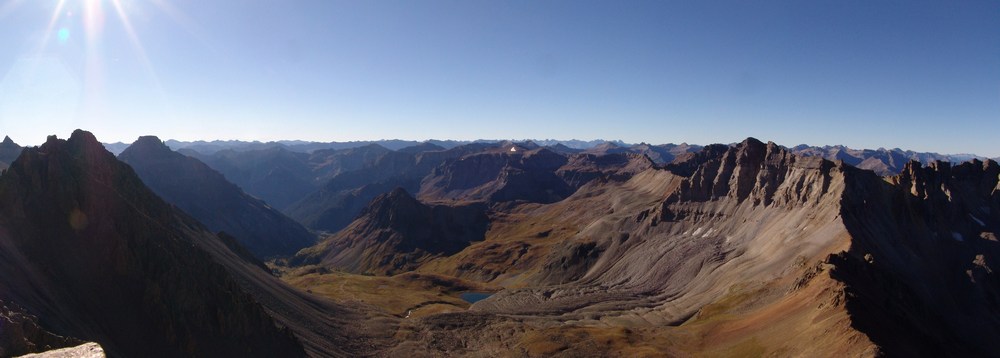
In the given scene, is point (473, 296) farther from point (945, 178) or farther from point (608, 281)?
point (945, 178)

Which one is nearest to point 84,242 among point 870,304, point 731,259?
point 870,304

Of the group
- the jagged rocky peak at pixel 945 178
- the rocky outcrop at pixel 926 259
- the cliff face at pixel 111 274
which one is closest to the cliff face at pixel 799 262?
the rocky outcrop at pixel 926 259

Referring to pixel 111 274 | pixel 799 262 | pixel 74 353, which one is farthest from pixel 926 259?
pixel 111 274

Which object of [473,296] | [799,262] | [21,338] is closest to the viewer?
[21,338]

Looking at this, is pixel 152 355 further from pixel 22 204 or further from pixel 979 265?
pixel 979 265

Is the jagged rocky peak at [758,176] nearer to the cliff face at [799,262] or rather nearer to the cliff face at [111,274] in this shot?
the cliff face at [799,262]

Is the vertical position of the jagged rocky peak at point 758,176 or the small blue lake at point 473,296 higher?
the jagged rocky peak at point 758,176
